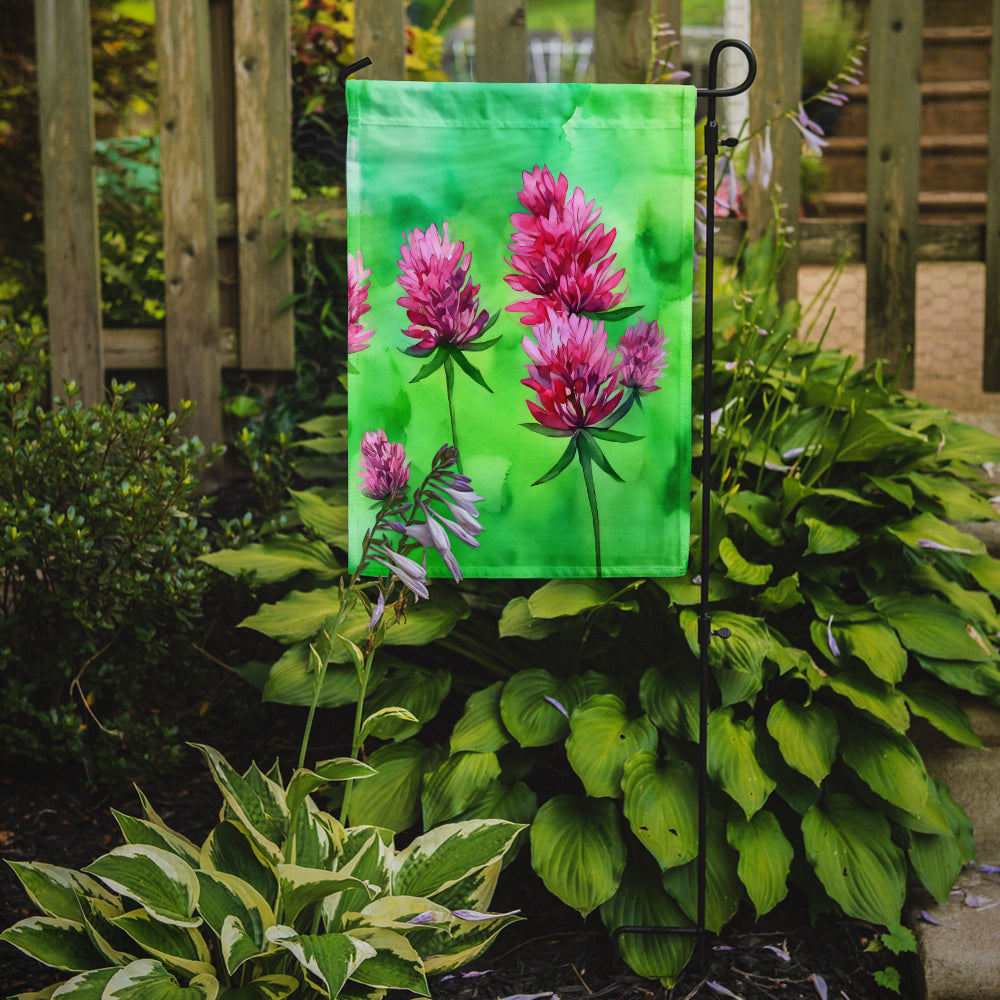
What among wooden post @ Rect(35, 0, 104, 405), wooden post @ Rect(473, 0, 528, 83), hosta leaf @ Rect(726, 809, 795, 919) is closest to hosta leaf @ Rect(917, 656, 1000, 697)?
hosta leaf @ Rect(726, 809, 795, 919)

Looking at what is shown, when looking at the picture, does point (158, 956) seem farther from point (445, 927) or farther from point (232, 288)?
point (232, 288)

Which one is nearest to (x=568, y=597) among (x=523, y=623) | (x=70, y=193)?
(x=523, y=623)

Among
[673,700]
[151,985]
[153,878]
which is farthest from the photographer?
[673,700]

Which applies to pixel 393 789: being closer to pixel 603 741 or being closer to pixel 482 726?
pixel 482 726

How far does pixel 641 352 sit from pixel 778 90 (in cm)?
178

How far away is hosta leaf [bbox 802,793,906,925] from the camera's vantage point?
5.98ft

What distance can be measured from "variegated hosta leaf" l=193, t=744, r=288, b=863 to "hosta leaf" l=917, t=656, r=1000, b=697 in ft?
4.18

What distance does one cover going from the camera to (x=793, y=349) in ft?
8.82

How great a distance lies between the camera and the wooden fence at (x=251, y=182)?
306 centimetres

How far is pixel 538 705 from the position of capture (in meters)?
1.97

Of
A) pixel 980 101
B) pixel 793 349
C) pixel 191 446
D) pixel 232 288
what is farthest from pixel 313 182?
pixel 980 101

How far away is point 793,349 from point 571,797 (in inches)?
53.7

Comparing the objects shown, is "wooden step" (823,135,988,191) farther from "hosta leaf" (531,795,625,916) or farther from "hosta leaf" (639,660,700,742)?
"hosta leaf" (531,795,625,916)

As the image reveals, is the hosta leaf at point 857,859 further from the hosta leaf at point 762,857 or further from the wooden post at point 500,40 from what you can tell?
the wooden post at point 500,40
